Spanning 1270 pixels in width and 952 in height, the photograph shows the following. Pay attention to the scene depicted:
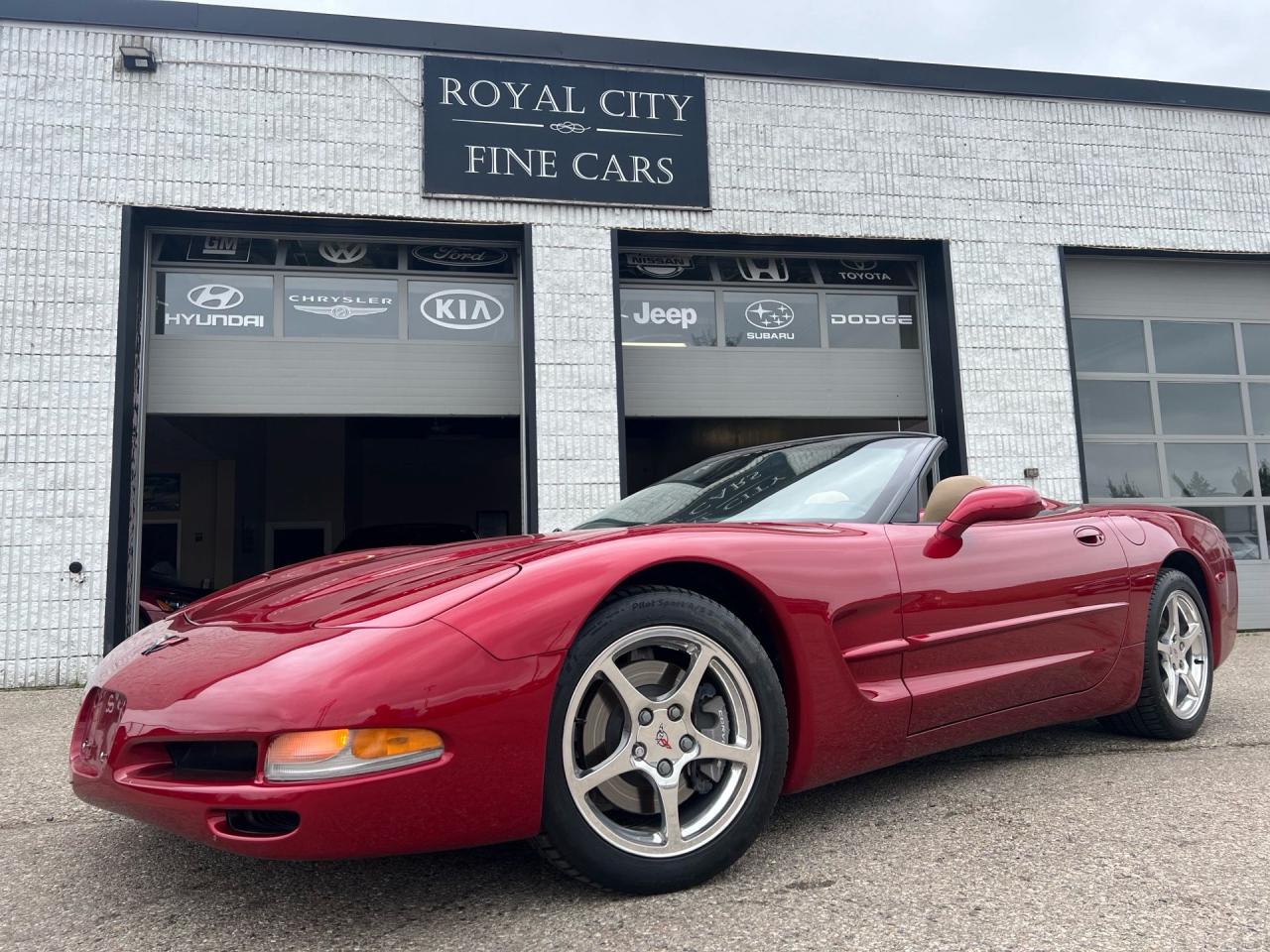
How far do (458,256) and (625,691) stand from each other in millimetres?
6164

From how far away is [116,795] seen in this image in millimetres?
1747

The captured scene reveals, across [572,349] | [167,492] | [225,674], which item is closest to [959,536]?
[225,674]

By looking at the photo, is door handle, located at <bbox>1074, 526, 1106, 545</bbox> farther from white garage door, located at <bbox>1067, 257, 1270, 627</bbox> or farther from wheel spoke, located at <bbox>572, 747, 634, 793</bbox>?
white garage door, located at <bbox>1067, 257, 1270, 627</bbox>

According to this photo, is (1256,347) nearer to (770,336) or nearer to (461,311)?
(770,336)

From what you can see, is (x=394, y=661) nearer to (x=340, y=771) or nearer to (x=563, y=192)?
(x=340, y=771)

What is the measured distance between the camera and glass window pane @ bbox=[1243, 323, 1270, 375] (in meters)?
8.60

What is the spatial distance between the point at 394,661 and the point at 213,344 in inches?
241

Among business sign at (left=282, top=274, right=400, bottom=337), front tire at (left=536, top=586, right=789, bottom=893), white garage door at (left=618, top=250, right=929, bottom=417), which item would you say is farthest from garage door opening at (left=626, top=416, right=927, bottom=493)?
front tire at (left=536, top=586, right=789, bottom=893)

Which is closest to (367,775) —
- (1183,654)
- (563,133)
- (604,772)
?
(604,772)

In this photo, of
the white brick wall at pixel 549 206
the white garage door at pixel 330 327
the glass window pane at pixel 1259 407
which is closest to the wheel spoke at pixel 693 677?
the white brick wall at pixel 549 206

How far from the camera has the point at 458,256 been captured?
741cm

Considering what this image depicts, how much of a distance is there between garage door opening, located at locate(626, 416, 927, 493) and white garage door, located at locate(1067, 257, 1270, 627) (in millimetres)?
1776

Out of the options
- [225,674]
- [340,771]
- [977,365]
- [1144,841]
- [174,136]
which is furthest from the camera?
[977,365]

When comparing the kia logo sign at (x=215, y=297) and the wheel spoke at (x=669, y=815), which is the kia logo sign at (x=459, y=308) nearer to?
the kia logo sign at (x=215, y=297)
